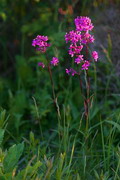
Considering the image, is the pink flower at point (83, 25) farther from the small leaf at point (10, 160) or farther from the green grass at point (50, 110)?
the small leaf at point (10, 160)

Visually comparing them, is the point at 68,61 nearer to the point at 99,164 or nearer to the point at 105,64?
the point at 105,64

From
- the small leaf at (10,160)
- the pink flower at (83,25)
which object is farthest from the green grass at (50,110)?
the pink flower at (83,25)

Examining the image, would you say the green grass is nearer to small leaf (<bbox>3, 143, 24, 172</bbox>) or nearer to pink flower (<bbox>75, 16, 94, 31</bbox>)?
small leaf (<bbox>3, 143, 24, 172</bbox>)

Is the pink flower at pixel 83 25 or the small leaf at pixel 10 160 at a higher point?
the pink flower at pixel 83 25

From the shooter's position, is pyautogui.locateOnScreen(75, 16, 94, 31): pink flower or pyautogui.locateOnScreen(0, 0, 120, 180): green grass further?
pyautogui.locateOnScreen(0, 0, 120, 180): green grass

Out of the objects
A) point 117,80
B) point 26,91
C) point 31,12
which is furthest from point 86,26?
point 31,12

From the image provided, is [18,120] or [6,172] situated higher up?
[18,120]

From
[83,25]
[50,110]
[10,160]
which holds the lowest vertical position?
[10,160]

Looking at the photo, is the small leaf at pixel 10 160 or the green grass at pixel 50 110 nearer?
the small leaf at pixel 10 160

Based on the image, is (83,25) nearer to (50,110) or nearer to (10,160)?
(10,160)

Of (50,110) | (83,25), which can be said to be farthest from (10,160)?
(50,110)

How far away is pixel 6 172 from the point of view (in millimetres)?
2170

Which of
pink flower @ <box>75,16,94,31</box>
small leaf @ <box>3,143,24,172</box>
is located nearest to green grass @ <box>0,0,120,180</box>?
small leaf @ <box>3,143,24,172</box>

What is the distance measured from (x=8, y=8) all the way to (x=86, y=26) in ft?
7.48
